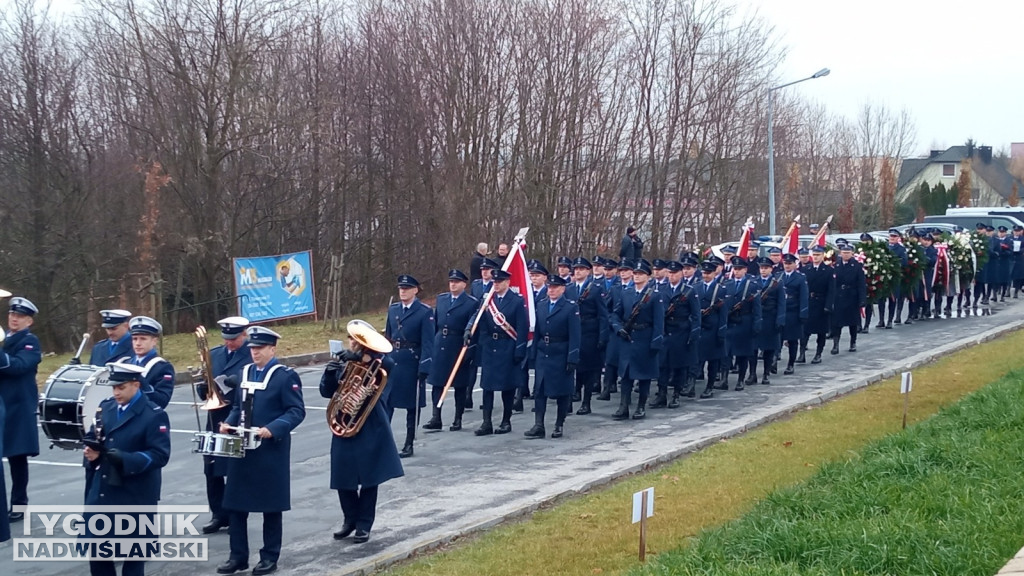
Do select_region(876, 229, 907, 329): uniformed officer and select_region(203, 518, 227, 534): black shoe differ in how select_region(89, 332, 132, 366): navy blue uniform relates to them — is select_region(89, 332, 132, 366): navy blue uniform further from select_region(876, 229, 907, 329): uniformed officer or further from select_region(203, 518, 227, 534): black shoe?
select_region(876, 229, 907, 329): uniformed officer

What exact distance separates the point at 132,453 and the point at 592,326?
28.8 ft

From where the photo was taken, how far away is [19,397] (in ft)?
30.9

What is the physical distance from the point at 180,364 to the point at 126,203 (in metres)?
8.47

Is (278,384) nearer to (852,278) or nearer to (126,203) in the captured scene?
(852,278)

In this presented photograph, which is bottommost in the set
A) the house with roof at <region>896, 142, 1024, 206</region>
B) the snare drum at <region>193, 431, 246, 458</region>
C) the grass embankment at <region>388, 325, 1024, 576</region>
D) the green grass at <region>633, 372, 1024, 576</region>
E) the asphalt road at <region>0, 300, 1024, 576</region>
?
the asphalt road at <region>0, 300, 1024, 576</region>

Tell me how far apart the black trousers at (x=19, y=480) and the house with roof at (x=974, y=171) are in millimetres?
84687

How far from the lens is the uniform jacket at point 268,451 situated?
24.9 feet

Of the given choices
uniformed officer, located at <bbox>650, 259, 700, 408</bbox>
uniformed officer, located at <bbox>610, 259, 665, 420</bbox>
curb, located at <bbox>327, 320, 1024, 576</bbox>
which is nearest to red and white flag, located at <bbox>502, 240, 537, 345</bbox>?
uniformed officer, located at <bbox>610, 259, 665, 420</bbox>

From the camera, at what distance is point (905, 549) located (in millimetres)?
6598

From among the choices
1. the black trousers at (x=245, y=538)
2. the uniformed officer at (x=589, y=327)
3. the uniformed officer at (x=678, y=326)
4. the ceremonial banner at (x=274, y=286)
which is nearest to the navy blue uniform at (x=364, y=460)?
the black trousers at (x=245, y=538)

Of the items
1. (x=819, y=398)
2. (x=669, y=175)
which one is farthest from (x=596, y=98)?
(x=819, y=398)

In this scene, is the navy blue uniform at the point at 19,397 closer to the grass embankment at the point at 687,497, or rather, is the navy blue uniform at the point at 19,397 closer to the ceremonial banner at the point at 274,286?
the grass embankment at the point at 687,497

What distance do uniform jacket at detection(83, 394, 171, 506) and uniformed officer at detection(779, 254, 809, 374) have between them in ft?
41.8

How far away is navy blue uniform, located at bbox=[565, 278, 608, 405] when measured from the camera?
14.8 m
